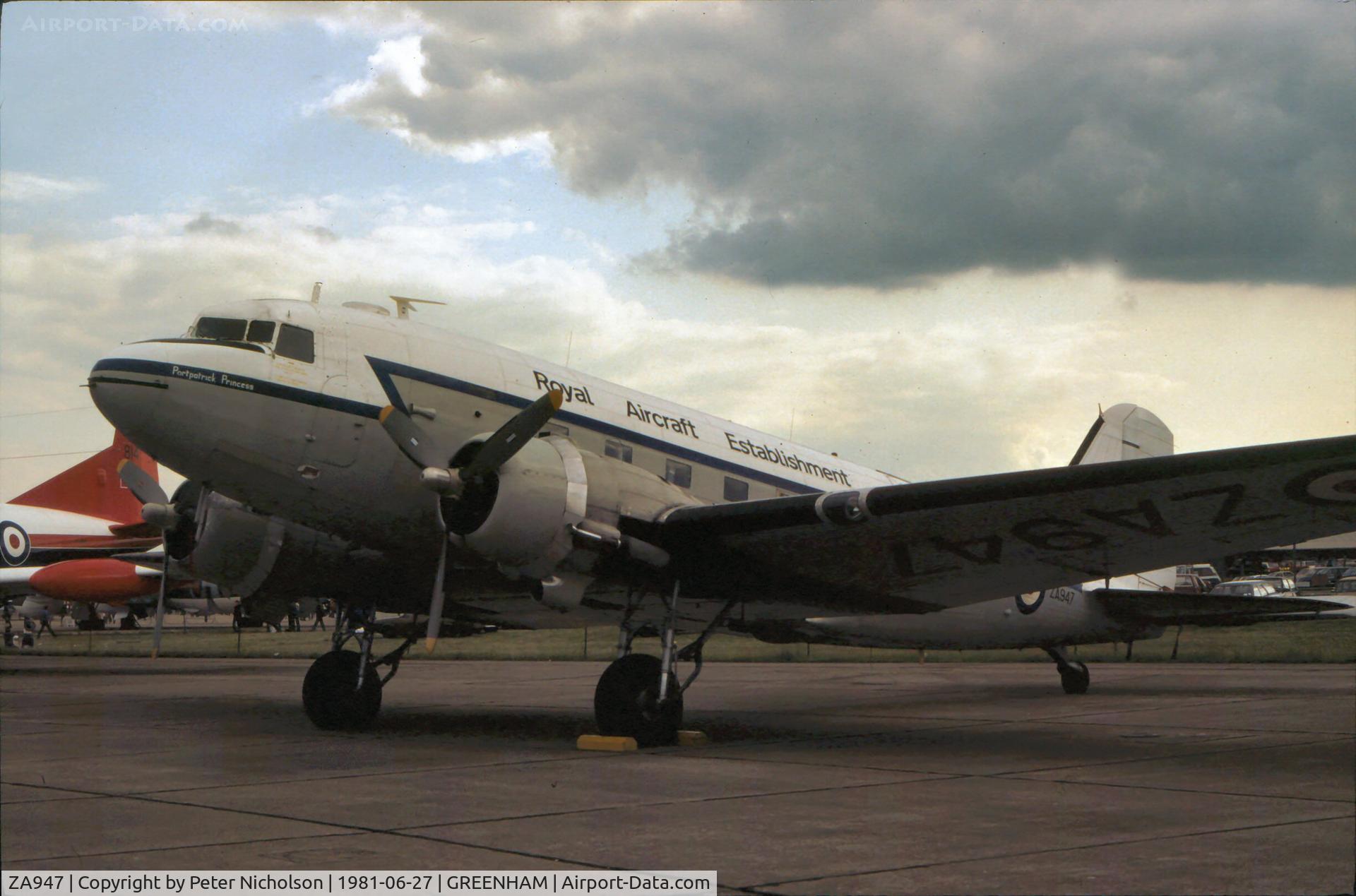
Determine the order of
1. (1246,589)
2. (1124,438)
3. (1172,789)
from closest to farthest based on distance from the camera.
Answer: (1172,789)
(1124,438)
(1246,589)

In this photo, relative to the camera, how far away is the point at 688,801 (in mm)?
7602

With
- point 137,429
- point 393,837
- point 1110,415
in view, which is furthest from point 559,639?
point 393,837

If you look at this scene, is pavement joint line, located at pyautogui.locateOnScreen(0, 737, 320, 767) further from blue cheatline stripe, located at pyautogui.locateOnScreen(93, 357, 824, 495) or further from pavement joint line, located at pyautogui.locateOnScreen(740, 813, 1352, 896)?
pavement joint line, located at pyautogui.locateOnScreen(740, 813, 1352, 896)

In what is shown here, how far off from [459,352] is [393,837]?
6.60m

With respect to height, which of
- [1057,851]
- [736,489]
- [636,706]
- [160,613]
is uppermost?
[736,489]

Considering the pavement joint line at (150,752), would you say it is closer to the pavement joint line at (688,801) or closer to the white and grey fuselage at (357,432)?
the white and grey fuselage at (357,432)

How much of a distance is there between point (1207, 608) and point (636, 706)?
9.21 metres

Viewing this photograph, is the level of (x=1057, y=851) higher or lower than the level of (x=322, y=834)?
higher

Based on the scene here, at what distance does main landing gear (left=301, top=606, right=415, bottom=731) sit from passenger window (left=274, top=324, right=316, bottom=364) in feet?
11.1

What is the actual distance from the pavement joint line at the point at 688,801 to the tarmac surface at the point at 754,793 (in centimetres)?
4

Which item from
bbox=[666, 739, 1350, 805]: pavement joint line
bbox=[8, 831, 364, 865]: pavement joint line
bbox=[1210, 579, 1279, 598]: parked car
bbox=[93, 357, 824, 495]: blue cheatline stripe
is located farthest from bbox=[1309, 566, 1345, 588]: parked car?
bbox=[8, 831, 364, 865]: pavement joint line

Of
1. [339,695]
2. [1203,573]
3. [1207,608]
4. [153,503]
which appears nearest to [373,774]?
[339,695]

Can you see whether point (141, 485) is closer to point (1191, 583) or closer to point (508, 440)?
point (508, 440)

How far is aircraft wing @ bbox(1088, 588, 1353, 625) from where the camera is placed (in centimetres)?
1572
